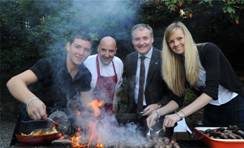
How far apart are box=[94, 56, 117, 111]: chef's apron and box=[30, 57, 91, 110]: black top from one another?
0.35 metres

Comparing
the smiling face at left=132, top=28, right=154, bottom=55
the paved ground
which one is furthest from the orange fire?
the paved ground

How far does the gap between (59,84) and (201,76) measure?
1.54 metres

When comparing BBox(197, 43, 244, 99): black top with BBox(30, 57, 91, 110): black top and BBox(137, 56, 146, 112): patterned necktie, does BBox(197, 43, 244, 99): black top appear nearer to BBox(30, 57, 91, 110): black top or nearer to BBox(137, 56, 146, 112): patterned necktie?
BBox(137, 56, 146, 112): patterned necktie

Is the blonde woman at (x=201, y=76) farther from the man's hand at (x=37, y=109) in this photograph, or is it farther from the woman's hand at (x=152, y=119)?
the man's hand at (x=37, y=109)

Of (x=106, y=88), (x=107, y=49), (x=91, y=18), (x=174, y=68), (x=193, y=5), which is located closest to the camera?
(x=174, y=68)

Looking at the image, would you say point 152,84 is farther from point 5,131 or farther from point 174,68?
point 5,131

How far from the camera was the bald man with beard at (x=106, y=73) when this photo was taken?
14.1 feet

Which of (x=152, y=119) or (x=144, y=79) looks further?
(x=144, y=79)

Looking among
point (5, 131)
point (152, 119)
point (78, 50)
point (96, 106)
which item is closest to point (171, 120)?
point (152, 119)

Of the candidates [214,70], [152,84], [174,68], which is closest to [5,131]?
[152,84]

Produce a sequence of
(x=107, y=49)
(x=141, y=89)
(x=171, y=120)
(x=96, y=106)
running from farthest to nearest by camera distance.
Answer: (x=107, y=49)
(x=96, y=106)
(x=141, y=89)
(x=171, y=120)

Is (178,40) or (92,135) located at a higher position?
(178,40)

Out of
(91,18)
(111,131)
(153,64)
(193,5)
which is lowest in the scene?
(111,131)

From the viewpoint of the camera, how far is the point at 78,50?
12.4ft
